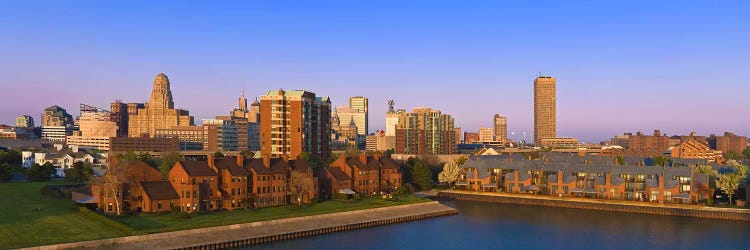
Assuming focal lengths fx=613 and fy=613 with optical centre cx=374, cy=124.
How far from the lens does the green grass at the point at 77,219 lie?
5915cm

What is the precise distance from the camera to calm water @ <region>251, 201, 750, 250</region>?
226ft

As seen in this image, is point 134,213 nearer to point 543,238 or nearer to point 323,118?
point 543,238

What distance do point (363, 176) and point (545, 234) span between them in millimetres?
38256

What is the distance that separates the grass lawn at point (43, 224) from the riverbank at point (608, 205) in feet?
220

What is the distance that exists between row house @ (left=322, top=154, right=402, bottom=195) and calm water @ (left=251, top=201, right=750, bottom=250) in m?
19.1

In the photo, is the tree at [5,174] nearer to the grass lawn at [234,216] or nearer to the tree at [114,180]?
the tree at [114,180]

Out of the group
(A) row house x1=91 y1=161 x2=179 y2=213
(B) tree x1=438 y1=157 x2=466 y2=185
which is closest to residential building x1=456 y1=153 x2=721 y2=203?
(B) tree x1=438 y1=157 x2=466 y2=185

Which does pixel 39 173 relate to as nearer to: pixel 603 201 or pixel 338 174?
pixel 338 174

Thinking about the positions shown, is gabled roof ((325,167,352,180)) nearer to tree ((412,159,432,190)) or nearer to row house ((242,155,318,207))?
row house ((242,155,318,207))

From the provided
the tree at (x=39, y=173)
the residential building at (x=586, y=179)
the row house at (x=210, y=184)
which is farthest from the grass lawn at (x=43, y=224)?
the residential building at (x=586, y=179)

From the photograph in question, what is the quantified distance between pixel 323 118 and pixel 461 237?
85.2 m

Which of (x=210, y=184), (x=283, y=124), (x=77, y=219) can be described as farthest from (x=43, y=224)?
(x=283, y=124)

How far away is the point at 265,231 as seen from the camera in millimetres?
69750

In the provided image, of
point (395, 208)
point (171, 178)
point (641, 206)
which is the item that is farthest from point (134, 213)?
point (641, 206)
